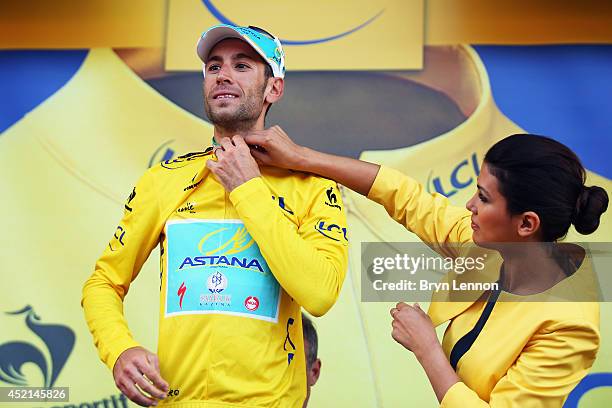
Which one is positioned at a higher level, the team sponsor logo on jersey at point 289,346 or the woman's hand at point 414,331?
the woman's hand at point 414,331

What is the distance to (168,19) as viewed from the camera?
3.70 meters

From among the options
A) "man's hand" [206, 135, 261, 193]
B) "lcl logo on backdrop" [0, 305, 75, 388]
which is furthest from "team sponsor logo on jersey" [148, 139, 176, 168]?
"man's hand" [206, 135, 261, 193]

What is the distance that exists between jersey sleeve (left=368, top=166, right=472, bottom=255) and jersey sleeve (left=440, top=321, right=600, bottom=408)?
433 mm

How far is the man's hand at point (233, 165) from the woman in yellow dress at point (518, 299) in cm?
9

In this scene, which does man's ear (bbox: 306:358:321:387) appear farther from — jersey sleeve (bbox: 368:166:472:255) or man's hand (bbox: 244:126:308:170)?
man's hand (bbox: 244:126:308:170)

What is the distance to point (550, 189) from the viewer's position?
2.28 metres

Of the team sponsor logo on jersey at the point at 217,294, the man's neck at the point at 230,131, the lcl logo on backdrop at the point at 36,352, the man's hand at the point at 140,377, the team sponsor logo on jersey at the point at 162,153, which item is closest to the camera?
the man's hand at the point at 140,377

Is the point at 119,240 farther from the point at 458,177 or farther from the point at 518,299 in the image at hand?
the point at 458,177

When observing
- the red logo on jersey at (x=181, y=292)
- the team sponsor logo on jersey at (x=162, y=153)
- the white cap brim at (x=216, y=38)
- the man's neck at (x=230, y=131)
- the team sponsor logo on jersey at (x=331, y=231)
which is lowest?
the red logo on jersey at (x=181, y=292)

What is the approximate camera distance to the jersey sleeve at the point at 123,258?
2.25m

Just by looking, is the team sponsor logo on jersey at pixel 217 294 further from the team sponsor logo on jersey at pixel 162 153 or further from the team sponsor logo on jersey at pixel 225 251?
the team sponsor logo on jersey at pixel 162 153

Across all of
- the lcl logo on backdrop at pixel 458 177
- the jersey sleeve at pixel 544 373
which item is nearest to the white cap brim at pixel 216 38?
the jersey sleeve at pixel 544 373

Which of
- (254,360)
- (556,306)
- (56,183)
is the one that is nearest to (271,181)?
(254,360)

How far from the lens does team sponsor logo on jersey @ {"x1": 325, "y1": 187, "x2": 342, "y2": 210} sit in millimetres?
2309
